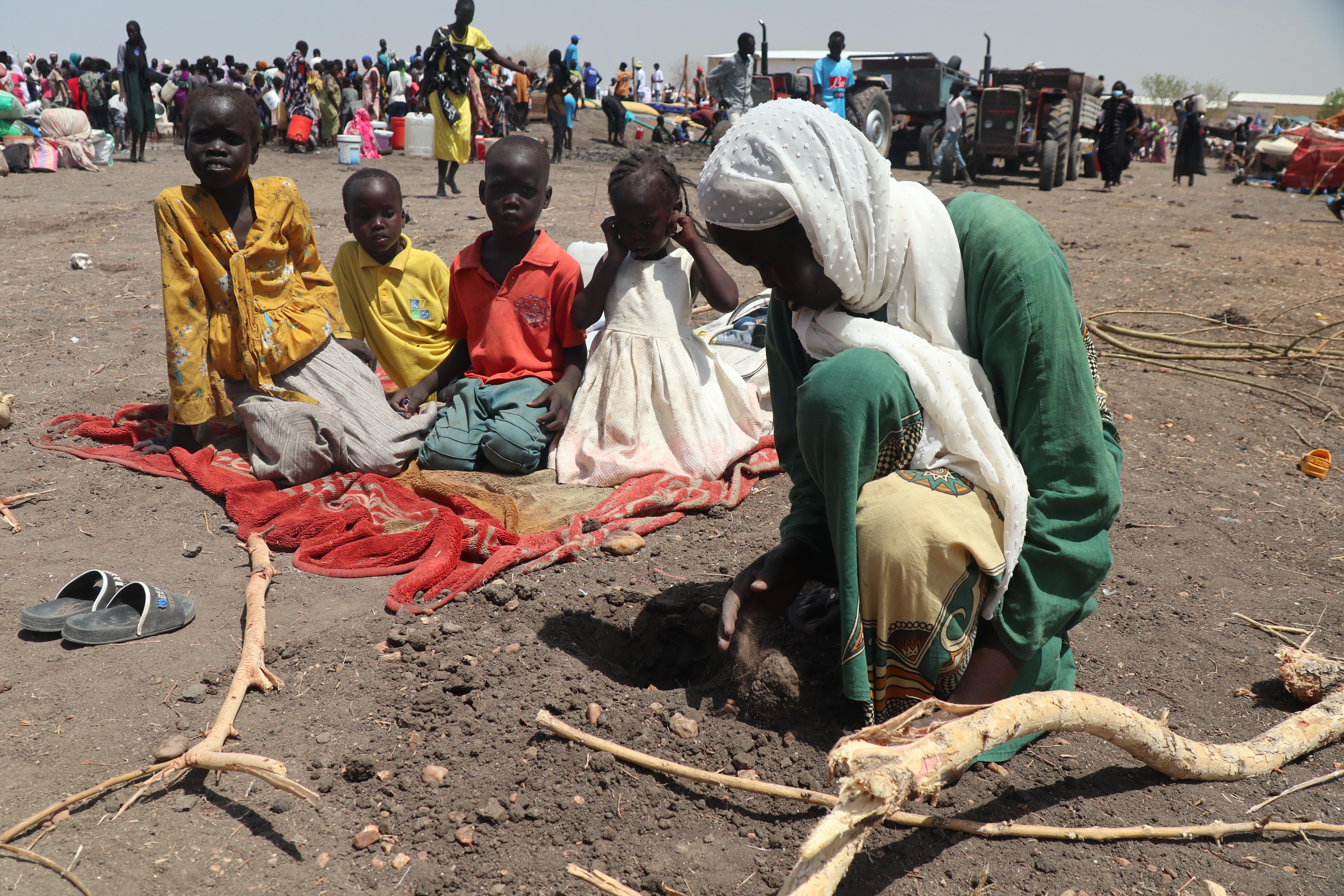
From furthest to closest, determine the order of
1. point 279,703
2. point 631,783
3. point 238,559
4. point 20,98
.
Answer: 1. point 20,98
2. point 238,559
3. point 279,703
4. point 631,783

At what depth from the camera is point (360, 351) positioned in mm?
4012

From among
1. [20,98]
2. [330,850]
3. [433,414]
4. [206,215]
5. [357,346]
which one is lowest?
[330,850]

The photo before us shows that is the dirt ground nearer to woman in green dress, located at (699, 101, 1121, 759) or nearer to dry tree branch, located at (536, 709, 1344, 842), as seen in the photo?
dry tree branch, located at (536, 709, 1344, 842)

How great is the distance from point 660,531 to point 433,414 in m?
1.26

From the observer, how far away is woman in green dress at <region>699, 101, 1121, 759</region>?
1.79 m

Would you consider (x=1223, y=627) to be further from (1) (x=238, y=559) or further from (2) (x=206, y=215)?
(2) (x=206, y=215)

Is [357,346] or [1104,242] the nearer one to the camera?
[357,346]

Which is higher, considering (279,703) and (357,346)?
(357,346)

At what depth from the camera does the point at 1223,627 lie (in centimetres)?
259

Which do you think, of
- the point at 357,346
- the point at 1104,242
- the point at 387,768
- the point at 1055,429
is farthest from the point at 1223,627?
the point at 1104,242

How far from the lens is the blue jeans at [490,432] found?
3.71m

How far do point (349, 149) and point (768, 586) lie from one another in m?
14.3

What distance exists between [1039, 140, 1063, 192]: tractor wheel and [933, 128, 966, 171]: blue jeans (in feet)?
3.94

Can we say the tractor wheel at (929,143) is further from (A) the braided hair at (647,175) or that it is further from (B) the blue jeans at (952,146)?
(A) the braided hair at (647,175)
